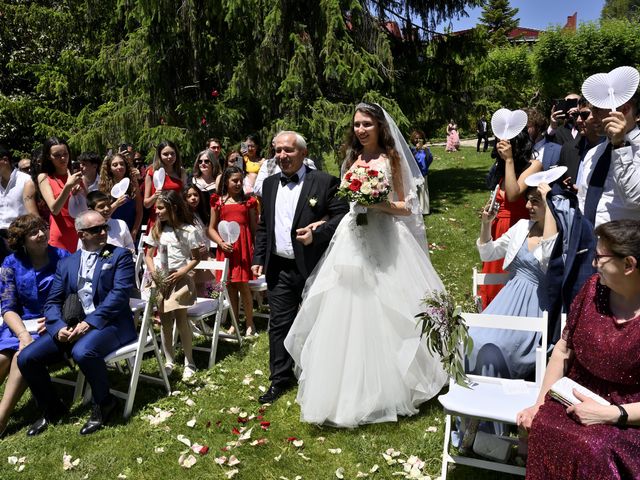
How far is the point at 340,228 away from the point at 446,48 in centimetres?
1120

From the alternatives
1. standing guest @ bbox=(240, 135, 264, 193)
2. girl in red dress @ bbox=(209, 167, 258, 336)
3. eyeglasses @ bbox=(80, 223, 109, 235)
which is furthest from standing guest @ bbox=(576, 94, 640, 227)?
standing guest @ bbox=(240, 135, 264, 193)

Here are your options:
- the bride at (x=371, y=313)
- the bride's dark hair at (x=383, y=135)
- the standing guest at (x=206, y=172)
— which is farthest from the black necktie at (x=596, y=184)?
the standing guest at (x=206, y=172)

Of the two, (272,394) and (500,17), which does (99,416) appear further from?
(500,17)

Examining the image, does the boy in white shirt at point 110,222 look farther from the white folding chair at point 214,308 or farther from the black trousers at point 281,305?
the black trousers at point 281,305

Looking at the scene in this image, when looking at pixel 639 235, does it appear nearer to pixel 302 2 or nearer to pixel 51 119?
pixel 302 2

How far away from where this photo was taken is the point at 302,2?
41.4 ft

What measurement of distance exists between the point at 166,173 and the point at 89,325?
10.0 feet

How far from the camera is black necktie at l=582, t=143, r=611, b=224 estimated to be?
13.1 feet

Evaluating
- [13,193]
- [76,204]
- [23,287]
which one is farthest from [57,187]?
[23,287]

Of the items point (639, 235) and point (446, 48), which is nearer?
point (639, 235)

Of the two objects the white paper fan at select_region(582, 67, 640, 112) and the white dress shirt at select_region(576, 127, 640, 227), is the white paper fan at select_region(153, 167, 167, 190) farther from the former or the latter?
the white paper fan at select_region(582, 67, 640, 112)

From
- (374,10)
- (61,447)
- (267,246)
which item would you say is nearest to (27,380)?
(61,447)

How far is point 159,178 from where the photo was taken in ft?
23.5

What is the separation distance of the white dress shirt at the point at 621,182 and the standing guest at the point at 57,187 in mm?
5048
